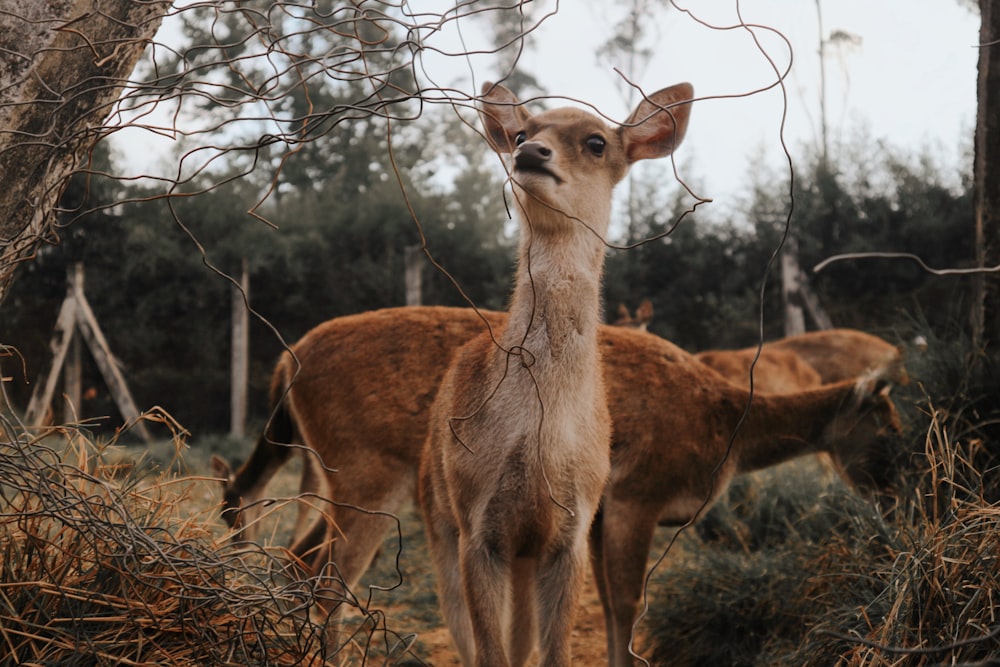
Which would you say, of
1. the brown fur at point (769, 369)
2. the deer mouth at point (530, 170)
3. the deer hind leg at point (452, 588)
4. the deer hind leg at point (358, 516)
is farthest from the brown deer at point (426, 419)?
the brown fur at point (769, 369)

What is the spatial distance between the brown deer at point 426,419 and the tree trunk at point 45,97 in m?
1.83

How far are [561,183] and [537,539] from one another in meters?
1.26

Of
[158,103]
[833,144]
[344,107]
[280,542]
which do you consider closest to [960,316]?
[344,107]

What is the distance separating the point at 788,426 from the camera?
5004 mm

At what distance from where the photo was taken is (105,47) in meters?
2.95

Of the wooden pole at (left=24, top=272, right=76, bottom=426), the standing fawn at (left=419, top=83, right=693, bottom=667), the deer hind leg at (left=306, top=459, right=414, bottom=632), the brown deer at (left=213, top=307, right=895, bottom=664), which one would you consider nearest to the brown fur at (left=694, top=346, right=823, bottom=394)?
the brown deer at (left=213, top=307, right=895, bottom=664)

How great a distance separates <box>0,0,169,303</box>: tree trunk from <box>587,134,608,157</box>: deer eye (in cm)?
163

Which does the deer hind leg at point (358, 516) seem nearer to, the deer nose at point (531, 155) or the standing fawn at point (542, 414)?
the standing fawn at point (542, 414)

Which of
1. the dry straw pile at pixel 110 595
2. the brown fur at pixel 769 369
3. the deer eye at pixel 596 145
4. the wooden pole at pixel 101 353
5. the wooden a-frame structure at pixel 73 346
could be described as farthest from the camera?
the wooden pole at pixel 101 353

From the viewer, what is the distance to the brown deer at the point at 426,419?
4.50 m

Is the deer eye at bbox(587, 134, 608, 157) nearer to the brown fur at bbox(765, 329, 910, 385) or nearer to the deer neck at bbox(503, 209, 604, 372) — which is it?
the deer neck at bbox(503, 209, 604, 372)

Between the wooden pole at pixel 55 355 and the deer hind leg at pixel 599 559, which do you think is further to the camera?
the wooden pole at pixel 55 355

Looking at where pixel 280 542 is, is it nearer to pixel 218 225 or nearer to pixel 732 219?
pixel 218 225

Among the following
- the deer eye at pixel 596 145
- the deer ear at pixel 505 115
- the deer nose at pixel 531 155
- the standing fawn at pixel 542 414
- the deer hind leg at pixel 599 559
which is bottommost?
the deer hind leg at pixel 599 559
